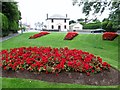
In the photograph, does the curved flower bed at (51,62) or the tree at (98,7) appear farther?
the tree at (98,7)

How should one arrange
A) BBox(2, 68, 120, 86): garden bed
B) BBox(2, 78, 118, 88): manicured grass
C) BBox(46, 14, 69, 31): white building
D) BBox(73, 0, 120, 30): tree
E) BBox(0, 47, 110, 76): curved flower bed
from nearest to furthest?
BBox(2, 78, 118, 88): manicured grass → BBox(2, 68, 120, 86): garden bed → BBox(0, 47, 110, 76): curved flower bed → BBox(73, 0, 120, 30): tree → BBox(46, 14, 69, 31): white building

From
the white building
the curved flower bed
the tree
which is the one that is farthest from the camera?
the white building

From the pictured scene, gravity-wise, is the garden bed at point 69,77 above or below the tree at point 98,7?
below

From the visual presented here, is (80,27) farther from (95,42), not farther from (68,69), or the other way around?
(68,69)

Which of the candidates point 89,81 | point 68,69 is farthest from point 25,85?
point 89,81

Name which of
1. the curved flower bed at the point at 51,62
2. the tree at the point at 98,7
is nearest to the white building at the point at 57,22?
the tree at the point at 98,7

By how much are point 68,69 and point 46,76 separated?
639 millimetres

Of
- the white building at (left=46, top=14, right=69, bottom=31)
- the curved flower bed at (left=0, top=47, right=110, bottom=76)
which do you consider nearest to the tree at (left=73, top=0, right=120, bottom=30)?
the curved flower bed at (left=0, top=47, right=110, bottom=76)

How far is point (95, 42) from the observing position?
19.1 m

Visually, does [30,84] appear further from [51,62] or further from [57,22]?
[57,22]

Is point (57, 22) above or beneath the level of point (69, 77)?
above

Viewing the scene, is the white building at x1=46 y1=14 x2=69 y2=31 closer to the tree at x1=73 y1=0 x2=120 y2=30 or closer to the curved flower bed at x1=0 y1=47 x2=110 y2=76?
the tree at x1=73 y1=0 x2=120 y2=30

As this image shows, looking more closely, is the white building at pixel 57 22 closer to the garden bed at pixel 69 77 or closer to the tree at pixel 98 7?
the tree at pixel 98 7

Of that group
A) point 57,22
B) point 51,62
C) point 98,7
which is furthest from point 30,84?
point 57,22
